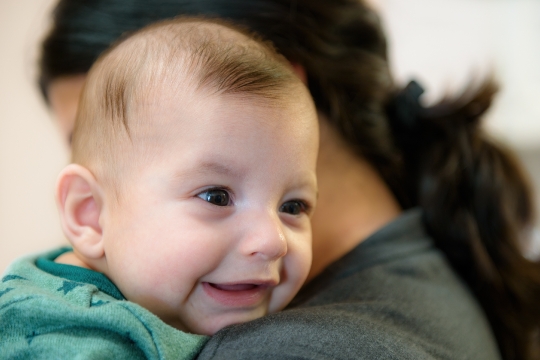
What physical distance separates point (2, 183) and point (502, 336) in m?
1.84

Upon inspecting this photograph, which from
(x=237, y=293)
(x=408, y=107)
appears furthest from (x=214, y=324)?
(x=408, y=107)

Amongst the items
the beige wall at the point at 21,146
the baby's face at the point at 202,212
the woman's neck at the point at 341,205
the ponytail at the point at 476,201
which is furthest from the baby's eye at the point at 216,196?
the beige wall at the point at 21,146

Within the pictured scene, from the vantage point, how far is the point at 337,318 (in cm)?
65

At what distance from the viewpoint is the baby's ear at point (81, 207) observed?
71 cm

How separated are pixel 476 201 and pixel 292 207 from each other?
549 millimetres

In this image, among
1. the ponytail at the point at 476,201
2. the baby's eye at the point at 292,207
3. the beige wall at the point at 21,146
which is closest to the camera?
the baby's eye at the point at 292,207

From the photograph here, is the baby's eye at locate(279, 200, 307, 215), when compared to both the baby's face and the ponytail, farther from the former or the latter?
the ponytail

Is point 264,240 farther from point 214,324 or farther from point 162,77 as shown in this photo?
point 162,77

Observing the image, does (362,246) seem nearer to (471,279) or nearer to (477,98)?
(471,279)

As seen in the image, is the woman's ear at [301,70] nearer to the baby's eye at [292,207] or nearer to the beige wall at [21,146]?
the baby's eye at [292,207]

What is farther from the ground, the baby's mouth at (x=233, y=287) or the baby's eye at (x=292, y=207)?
the baby's eye at (x=292, y=207)

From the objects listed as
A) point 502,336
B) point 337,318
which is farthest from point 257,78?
point 502,336

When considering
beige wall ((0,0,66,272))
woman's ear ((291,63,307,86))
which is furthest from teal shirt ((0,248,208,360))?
beige wall ((0,0,66,272))

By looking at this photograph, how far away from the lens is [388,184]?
3.70 feet
